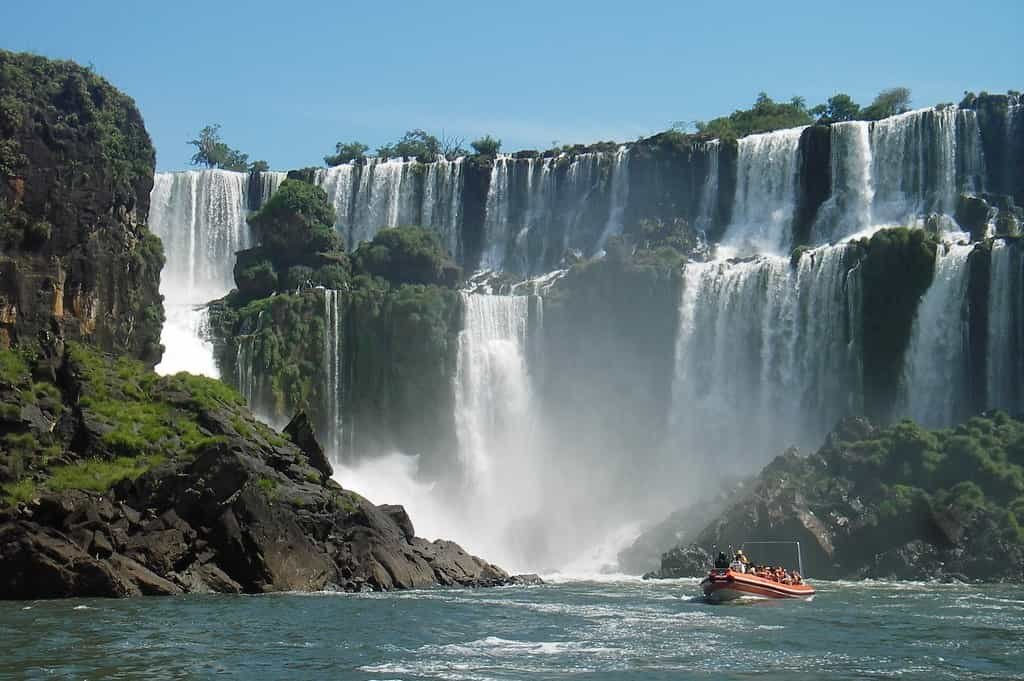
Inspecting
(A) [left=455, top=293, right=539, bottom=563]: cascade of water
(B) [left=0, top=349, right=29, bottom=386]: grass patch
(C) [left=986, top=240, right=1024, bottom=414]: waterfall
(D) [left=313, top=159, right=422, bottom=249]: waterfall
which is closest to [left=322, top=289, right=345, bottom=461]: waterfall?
(A) [left=455, top=293, right=539, bottom=563]: cascade of water

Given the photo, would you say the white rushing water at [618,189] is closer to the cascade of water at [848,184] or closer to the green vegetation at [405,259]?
the green vegetation at [405,259]

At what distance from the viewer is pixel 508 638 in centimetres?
3325

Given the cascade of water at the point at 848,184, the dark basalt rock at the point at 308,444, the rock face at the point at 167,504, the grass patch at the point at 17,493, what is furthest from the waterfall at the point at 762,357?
the grass patch at the point at 17,493

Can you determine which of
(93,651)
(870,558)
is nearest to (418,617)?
(93,651)

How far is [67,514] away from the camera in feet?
132

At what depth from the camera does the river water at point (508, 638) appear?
91.3ft

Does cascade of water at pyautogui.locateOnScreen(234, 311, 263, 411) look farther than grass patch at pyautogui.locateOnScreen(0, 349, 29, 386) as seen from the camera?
Yes

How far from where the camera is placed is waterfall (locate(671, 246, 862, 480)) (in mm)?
66250

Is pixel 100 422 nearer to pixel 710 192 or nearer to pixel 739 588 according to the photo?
pixel 739 588

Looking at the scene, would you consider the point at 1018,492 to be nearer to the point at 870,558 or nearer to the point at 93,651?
the point at 870,558

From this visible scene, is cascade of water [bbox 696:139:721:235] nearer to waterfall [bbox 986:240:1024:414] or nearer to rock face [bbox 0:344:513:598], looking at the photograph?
waterfall [bbox 986:240:1024:414]

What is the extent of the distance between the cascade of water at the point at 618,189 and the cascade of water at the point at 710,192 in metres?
4.56

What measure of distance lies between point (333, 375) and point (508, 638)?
3827 cm

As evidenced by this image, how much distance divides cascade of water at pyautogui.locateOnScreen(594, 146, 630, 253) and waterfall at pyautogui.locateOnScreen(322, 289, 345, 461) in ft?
66.9
